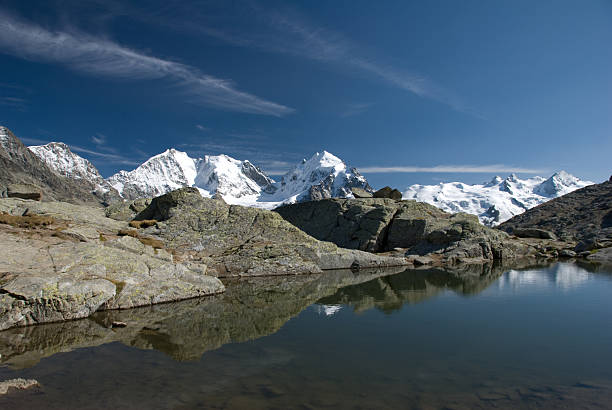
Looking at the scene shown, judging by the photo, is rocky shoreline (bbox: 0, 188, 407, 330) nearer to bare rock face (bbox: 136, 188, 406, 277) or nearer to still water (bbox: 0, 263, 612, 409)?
bare rock face (bbox: 136, 188, 406, 277)

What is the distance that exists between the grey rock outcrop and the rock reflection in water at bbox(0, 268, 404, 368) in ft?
99.0

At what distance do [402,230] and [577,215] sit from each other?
76883 millimetres

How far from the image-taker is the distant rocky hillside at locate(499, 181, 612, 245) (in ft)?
266

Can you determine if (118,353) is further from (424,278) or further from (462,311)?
(424,278)

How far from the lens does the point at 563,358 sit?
10203 millimetres

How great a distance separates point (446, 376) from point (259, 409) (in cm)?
491

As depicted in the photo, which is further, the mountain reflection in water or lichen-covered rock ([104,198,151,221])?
lichen-covered rock ([104,198,151,221])

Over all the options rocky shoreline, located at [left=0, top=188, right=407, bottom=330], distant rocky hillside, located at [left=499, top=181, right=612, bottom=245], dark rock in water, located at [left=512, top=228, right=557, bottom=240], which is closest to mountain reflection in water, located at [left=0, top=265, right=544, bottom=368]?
A: rocky shoreline, located at [left=0, top=188, right=407, bottom=330]

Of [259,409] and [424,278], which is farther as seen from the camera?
[424,278]

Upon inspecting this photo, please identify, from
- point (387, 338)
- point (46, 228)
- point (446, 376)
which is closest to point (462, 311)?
point (387, 338)

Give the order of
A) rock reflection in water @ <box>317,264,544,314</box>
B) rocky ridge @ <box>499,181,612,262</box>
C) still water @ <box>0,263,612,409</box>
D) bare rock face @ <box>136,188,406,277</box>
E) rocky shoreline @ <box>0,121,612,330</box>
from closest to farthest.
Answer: still water @ <box>0,263,612,409</box> → rocky shoreline @ <box>0,121,612,330</box> → rock reflection in water @ <box>317,264,544,314</box> → bare rock face @ <box>136,188,406,277</box> → rocky ridge @ <box>499,181,612,262</box>

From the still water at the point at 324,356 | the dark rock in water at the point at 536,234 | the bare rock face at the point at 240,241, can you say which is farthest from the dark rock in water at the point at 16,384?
the dark rock in water at the point at 536,234

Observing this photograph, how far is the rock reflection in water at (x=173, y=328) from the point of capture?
11.1 m

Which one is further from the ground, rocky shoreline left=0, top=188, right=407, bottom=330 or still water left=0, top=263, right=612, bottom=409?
rocky shoreline left=0, top=188, right=407, bottom=330
